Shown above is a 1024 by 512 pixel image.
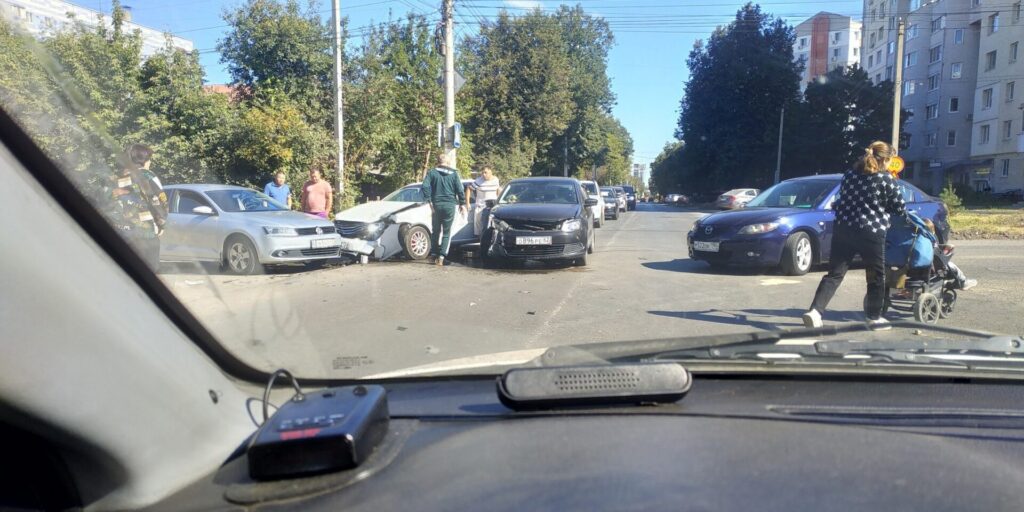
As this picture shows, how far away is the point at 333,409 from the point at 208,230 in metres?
3.45

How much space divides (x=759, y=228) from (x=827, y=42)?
109m

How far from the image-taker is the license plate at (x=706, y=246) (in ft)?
34.7

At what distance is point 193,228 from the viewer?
468cm

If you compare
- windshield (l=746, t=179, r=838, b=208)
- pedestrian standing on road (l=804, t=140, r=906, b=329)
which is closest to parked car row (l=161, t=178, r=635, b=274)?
windshield (l=746, t=179, r=838, b=208)

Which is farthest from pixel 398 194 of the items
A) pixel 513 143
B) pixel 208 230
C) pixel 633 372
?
pixel 513 143

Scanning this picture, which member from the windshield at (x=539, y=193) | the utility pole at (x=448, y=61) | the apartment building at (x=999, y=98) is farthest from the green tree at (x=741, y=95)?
the windshield at (x=539, y=193)

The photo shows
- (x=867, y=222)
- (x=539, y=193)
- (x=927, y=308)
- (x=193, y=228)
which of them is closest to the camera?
(x=193, y=228)

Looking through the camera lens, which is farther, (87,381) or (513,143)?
(513,143)

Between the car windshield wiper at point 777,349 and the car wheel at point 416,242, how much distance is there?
9.74 meters

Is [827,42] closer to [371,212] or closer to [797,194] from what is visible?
[797,194]

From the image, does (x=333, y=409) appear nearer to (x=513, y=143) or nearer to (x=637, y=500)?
(x=637, y=500)

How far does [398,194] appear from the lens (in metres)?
15.5

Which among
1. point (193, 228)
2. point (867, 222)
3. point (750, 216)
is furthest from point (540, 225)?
point (193, 228)

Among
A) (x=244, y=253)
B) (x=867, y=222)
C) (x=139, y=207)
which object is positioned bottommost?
(x=244, y=253)
